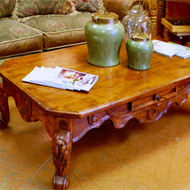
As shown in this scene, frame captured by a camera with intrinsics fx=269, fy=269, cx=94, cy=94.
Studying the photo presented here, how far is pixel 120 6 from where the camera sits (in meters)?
2.59

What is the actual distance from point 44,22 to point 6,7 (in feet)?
1.14

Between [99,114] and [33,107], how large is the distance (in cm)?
30

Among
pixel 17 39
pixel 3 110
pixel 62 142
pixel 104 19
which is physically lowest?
pixel 3 110

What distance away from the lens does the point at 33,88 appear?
1207 mm

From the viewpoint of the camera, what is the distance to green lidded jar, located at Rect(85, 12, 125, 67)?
138 centimetres

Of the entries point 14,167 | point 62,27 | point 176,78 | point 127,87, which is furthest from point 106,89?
point 62,27

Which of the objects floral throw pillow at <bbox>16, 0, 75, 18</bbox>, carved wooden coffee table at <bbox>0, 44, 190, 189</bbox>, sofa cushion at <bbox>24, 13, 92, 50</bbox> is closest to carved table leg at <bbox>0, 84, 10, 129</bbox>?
carved wooden coffee table at <bbox>0, 44, 190, 189</bbox>

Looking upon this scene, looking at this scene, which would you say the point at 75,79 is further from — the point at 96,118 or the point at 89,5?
the point at 89,5

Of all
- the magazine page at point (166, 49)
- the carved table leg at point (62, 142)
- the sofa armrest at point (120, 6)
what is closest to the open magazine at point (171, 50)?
the magazine page at point (166, 49)

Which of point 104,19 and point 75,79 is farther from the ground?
point 104,19

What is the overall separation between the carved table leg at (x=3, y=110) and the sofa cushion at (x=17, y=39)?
59cm

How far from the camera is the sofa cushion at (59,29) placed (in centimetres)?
225

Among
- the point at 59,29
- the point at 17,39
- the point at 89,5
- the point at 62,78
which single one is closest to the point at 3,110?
the point at 62,78

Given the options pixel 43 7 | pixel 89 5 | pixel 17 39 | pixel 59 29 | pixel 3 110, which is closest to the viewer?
pixel 3 110
